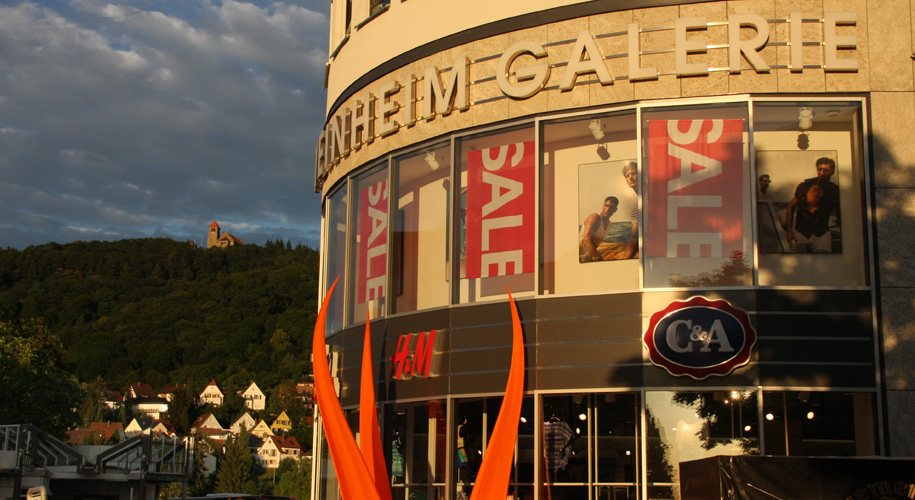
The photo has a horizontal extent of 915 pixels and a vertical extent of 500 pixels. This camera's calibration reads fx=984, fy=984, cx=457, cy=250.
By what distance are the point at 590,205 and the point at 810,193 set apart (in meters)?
3.12

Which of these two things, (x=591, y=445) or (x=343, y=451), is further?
(x=343, y=451)

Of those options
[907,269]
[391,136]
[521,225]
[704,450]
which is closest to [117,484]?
[391,136]

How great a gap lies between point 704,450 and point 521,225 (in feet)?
14.0

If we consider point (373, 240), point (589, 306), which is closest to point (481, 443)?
point (589, 306)

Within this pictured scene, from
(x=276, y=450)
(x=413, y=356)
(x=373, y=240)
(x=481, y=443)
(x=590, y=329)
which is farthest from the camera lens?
(x=276, y=450)

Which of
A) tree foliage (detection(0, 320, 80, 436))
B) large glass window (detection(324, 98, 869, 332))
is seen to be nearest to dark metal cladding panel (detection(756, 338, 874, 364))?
large glass window (detection(324, 98, 869, 332))

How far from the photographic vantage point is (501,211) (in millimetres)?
15320

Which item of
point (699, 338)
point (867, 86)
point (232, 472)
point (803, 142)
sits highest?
point (867, 86)

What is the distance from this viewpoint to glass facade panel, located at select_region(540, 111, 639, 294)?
1434 cm

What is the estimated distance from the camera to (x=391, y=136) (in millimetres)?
17312

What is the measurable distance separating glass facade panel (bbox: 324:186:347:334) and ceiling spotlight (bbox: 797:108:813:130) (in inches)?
337

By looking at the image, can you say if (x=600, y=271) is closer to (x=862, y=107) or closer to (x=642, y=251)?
(x=642, y=251)

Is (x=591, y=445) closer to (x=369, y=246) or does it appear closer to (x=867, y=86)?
(x=369, y=246)

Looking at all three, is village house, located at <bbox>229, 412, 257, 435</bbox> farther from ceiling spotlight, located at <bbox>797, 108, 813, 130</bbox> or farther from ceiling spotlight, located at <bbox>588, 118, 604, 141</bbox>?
ceiling spotlight, located at <bbox>797, 108, 813, 130</bbox>
